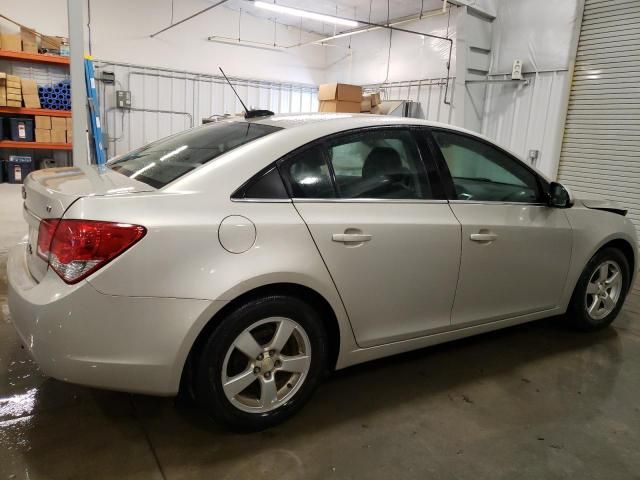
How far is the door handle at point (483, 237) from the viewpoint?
7.95ft

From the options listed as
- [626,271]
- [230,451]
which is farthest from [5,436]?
[626,271]

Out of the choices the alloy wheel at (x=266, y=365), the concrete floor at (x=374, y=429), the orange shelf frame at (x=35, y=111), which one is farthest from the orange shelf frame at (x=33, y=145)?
the alloy wheel at (x=266, y=365)

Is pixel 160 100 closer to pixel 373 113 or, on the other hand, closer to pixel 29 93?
pixel 29 93

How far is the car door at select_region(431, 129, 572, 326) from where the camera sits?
Answer: 2.47 metres

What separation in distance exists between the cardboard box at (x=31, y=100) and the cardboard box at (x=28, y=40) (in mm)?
925

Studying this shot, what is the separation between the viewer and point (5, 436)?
1.91 m

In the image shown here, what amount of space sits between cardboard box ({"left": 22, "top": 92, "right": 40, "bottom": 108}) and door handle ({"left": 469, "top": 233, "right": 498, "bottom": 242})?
29.8 feet

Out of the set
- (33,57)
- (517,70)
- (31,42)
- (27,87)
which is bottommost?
(27,87)

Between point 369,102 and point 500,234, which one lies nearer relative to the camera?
point 500,234

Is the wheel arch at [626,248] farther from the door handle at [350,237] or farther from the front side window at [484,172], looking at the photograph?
the door handle at [350,237]

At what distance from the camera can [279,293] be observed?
1923 millimetres

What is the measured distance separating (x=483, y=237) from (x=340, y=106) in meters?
7.30

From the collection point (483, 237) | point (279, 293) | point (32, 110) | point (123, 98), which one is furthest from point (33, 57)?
point (483, 237)

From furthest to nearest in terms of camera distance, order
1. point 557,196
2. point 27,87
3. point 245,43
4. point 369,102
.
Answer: point 245,43 < point 369,102 < point 27,87 < point 557,196
